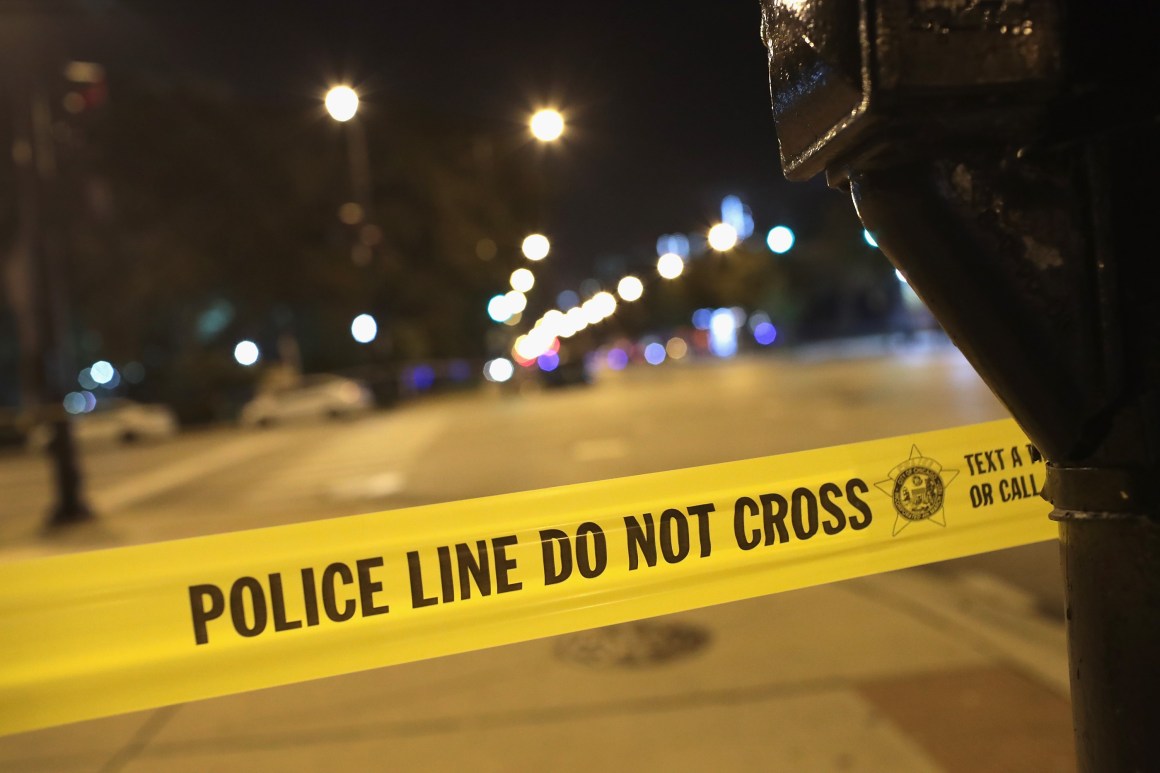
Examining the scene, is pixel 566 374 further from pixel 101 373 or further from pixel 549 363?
pixel 101 373

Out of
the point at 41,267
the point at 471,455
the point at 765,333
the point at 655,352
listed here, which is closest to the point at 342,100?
the point at 41,267

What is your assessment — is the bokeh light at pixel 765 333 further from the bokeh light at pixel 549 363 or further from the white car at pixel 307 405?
the white car at pixel 307 405

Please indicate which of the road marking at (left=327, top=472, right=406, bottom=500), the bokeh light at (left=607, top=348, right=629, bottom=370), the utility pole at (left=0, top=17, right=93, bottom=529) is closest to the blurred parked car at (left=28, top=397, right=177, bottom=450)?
the road marking at (left=327, top=472, right=406, bottom=500)

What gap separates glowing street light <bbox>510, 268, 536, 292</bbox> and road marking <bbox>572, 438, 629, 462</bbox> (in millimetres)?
27468

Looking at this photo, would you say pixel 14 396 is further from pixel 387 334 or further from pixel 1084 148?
pixel 1084 148

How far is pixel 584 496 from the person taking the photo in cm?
267

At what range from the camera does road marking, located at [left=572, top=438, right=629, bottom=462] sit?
14.4 metres

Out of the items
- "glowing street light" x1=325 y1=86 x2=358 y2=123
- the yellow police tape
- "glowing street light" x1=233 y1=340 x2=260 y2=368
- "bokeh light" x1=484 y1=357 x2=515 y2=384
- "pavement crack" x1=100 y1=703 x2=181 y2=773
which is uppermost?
"glowing street light" x1=325 y1=86 x2=358 y2=123

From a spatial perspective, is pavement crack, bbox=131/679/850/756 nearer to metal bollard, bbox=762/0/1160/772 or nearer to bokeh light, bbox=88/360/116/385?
metal bollard, bbox=762/0/1160/772

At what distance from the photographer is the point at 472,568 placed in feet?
8.28

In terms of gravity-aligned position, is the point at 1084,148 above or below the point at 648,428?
above

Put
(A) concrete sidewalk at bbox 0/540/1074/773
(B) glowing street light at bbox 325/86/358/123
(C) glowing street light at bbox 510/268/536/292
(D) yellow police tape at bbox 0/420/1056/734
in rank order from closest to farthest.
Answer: (D) yellow police tape at bbox 0/420/1056/734, (A) concrete sidewalk at bbox 0/540/1074/773, (B) glowing street light at bbox 325/86/358/123, (C) glowing street light at bbox 510/268/536/292

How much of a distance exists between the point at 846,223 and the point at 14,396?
168ft

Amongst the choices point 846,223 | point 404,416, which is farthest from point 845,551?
point 846,223
